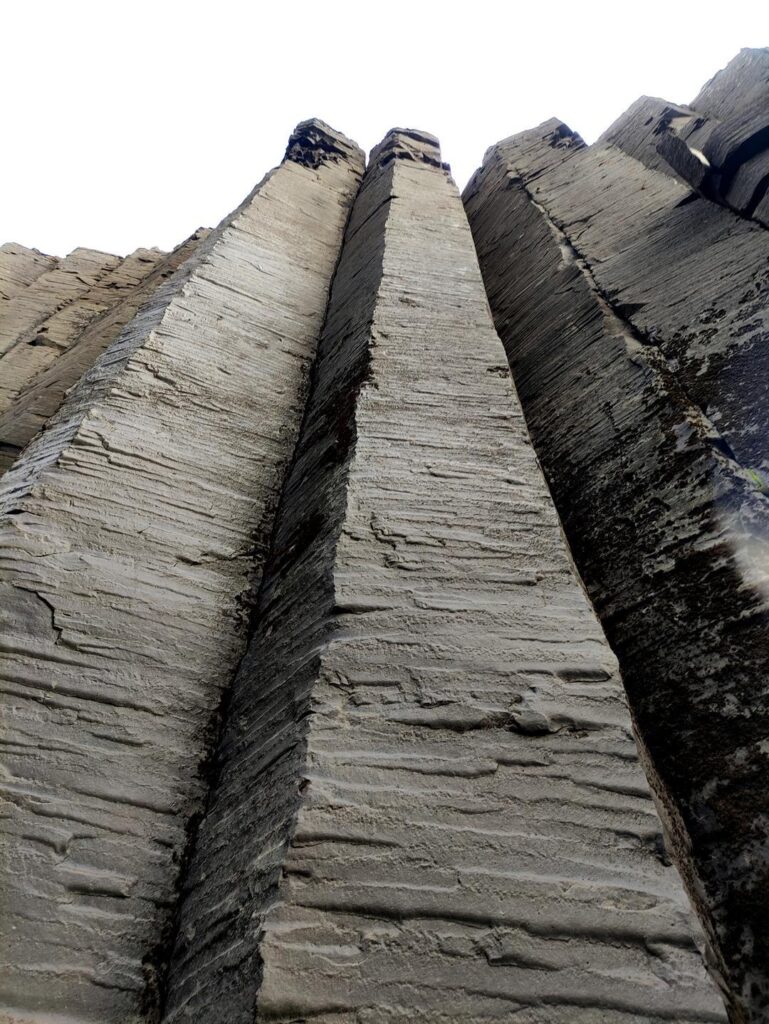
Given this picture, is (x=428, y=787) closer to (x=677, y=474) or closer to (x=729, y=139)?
(x=677, y=474)

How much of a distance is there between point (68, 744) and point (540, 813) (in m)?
1.11

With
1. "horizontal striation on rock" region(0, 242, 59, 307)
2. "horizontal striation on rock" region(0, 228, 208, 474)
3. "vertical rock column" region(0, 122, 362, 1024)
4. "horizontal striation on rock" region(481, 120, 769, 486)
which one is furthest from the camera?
"horizontal striation on rock" region(0, 242, 59, 307)

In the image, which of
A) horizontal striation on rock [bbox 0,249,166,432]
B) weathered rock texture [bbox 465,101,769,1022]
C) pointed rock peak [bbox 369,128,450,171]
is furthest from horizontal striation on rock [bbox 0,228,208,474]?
weathered rock texture [bbox 465,101,769,1022]

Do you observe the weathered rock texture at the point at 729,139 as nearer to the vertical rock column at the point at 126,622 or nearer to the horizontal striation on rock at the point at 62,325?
the vertical rock column at the point at 126,622

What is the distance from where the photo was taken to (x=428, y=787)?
1350 mm

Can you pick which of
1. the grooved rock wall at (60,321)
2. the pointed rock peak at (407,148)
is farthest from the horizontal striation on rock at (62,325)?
the pointed rock peak at (407,148)

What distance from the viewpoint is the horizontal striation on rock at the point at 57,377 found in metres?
3.82

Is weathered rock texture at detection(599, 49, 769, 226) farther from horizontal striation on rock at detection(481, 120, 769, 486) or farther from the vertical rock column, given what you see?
the vertical rock column

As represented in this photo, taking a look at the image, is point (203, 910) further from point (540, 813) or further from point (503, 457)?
point (503, 457)

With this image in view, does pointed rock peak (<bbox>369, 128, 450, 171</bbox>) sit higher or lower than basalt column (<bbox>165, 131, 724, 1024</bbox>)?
higher

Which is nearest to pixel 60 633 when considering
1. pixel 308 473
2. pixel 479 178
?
pixel 308 473

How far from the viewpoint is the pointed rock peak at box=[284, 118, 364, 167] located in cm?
609

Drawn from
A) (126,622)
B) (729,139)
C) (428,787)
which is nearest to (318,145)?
(729,139)

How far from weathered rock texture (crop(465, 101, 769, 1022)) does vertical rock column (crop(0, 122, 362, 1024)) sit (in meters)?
1.15
